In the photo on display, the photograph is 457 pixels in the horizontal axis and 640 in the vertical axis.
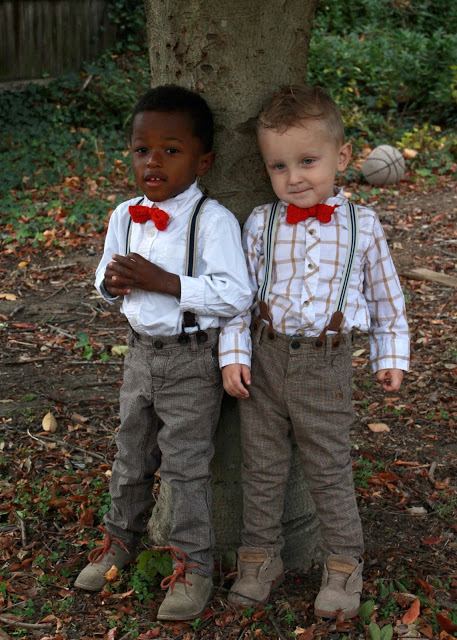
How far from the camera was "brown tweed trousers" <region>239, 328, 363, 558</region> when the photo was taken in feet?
9.20

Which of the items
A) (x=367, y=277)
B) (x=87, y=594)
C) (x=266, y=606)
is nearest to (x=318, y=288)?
(x=367, y=277)

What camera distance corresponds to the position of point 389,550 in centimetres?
335

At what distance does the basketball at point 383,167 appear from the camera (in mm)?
9242

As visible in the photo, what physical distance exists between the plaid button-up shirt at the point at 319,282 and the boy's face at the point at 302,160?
0.27 feet

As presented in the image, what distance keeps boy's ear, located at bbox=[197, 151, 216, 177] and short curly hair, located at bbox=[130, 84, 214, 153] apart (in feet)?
0.09

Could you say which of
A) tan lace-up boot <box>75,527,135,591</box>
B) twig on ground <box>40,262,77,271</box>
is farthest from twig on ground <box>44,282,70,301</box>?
tan lace-up boot <box>75,527,135,591</box>

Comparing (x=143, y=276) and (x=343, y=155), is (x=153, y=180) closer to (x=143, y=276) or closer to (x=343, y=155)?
(x=143, y=276)

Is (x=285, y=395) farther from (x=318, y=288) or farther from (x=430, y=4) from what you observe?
(x=430, y=4)

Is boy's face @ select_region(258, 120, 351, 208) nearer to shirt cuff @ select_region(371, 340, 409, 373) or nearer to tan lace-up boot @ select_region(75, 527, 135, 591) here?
shirt cuff @ select_region(371, 340, 409, 373)

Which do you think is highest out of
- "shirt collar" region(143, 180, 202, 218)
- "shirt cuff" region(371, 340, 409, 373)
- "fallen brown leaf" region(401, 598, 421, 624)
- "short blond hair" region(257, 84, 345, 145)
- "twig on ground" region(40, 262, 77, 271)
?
"short blond hair" region(257, 84, 345, 145)

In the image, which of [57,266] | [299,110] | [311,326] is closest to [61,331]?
[57,266]

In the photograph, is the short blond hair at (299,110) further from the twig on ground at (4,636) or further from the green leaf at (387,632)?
the twig on ground at (4,636)

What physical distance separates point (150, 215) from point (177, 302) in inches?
12.8

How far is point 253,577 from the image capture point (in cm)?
300
